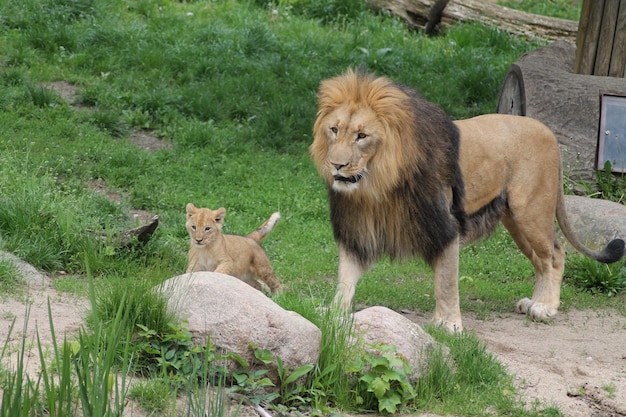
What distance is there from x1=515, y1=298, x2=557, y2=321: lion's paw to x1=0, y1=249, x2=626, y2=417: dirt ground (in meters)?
0.08

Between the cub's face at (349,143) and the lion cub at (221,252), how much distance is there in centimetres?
125

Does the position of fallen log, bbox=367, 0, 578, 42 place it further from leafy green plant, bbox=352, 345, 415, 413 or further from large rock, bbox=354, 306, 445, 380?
leafy green plant, bbox=352, 345, 415, 413

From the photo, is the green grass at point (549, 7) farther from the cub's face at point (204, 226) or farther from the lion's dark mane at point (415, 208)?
the cub's face at point (204, 226)

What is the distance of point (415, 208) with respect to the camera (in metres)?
6.87

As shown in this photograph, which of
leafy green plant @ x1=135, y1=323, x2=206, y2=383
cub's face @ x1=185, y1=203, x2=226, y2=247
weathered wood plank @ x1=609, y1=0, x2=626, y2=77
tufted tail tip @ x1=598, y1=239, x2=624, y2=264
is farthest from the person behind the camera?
weathered wood plank @ x1=609, y1=0, x2=626, y2=77

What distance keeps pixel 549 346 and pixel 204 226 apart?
2654 millimetres

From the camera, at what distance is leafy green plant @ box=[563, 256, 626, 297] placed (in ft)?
28.6

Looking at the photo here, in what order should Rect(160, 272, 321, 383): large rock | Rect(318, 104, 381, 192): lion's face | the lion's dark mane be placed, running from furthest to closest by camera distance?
the lion's dark mane → Rect(318, 104, 381, 192): lion's face → Rect(160, 272, 321, 383): large rock

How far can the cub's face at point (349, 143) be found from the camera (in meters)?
6.34

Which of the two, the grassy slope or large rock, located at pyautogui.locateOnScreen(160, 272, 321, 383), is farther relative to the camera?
the grassy slope

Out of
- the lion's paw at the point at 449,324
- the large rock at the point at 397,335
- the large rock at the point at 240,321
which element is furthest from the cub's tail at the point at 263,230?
the large rock at the point at 240,321

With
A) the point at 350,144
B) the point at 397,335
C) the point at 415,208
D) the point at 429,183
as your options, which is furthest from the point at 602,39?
the point at 397,335

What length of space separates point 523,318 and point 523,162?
1.27 meters

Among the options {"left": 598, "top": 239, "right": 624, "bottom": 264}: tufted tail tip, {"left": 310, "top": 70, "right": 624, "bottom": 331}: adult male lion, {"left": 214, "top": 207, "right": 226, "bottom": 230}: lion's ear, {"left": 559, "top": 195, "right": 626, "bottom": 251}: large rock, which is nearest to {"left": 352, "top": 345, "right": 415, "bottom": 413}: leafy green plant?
{"left": 310, "top": 70, "right": 624, "bottom": 331}: adult male lion
